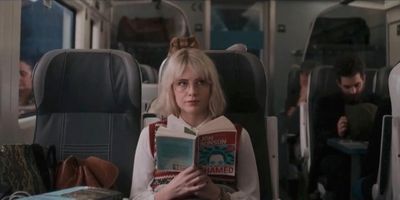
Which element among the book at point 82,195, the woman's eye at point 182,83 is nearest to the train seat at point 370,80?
the woman's eye at point 182,83

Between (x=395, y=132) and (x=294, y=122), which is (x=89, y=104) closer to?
(x=395, y=132)

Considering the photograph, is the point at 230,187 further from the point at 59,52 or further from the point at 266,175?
the point at 59,52

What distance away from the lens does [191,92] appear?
1909 millimetres

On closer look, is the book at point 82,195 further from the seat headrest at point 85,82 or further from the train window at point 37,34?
the train window at point 37,34

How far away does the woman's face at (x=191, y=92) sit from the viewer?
1.91m

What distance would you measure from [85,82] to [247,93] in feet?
2.58

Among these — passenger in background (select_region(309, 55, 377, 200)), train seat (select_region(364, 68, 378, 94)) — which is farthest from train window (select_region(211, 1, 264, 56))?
passenger in background (select_region(309, 55, 377, 200))

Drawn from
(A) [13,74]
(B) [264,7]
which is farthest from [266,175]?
(B) [264,7]

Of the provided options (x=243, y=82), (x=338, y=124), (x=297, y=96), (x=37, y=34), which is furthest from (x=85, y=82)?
(x=297, y=96)

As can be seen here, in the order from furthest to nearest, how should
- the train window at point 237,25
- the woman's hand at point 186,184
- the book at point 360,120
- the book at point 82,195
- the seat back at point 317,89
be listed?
1. the train window at point 237,25
2. the seat back at point 317,89
3. the book at point 360,120
4. the woman's hand at point 186,184
5. the book at point 82,195

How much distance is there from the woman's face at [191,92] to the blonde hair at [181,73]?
2 centimetres

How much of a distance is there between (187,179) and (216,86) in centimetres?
44

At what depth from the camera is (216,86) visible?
1.98 m

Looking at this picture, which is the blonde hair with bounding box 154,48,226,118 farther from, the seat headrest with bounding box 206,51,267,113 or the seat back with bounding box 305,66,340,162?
the seat back with bounding box 305,66,340,162
